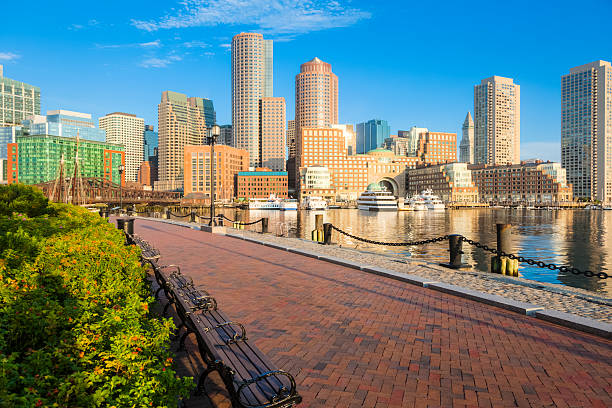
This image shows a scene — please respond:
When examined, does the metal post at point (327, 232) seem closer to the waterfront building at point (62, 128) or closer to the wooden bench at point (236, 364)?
the wooden bench at point (236, 364)

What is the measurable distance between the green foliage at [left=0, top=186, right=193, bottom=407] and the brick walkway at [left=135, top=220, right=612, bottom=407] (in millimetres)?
2118

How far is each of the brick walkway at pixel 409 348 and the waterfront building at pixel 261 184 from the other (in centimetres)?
17305

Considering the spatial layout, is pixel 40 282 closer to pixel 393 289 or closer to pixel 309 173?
pixel 393 289

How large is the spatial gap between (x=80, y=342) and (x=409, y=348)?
458 cm

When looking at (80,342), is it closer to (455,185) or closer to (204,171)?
(455,185)

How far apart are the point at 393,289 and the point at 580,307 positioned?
3.93 m

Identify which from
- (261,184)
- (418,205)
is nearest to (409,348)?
(418,205)

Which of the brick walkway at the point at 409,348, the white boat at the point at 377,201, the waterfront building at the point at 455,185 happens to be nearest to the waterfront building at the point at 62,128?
the white boat at the point at 377,201

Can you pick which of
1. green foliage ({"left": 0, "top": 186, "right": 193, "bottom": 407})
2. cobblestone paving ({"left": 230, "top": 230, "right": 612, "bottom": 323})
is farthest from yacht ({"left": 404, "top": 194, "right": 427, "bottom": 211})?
green foliage ({"left": 0, "top": 186, "right": 193, "bottom": 407})

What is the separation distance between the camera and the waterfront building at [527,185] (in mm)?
175125

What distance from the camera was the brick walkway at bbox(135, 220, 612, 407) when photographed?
4.64 metres

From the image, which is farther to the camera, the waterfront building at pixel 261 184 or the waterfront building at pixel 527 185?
the waterfront building at pixel 261 184

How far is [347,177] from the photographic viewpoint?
640ft

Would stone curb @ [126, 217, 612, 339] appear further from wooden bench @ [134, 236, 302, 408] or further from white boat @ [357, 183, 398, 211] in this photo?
white boat @ [357, 183, 398, 211]
